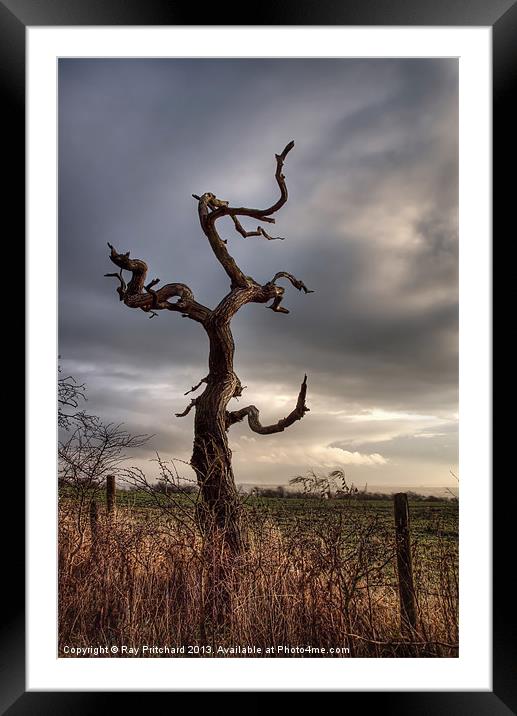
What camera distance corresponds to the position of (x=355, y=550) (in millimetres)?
2740

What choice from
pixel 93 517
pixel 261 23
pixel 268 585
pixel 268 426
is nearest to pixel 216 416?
pixel 268 426

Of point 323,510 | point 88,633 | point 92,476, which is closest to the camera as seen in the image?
point 88,633

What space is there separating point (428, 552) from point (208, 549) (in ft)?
4.08

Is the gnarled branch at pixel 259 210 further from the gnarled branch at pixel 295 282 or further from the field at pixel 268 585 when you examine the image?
the field at pixel 268 585

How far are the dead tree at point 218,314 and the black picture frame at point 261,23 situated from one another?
4.63ft

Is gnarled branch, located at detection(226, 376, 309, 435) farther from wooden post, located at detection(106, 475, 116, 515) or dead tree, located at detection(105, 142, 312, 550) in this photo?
wooden post, located at detection(106, 475, 116, 515)

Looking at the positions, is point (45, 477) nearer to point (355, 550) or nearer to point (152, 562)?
point (152, 562)

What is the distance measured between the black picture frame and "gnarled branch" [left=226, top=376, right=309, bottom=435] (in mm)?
1739

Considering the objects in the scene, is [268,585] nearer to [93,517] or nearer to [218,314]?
[93,517]

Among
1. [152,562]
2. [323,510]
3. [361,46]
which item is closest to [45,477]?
[152,562]

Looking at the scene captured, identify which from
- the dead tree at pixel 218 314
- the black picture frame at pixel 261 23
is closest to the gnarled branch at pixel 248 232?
the dead tree at pixel 218 314

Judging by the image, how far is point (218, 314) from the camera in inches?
152

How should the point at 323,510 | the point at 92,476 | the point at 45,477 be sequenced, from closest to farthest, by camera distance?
the point at 45,477 → the point at 323,510 → the point at 92,476

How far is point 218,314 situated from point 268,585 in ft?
6.45
